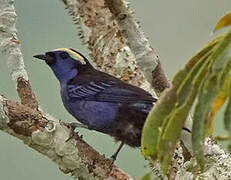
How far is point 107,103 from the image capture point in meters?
3.73

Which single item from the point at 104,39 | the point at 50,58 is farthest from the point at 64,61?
the point at 104,39

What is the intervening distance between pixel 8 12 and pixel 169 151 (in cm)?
197

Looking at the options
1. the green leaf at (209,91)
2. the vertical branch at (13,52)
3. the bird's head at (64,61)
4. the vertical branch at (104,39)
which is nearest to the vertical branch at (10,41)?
the vertical branch at (13,52)

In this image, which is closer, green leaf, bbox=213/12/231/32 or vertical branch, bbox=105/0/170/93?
green leaf, bbox=213/12/231/32

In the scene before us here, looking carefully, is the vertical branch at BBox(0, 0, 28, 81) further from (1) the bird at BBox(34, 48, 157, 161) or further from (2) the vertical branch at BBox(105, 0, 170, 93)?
(1) the bird at BBox(34, 48, 157, 161)

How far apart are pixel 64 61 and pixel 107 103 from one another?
675mm

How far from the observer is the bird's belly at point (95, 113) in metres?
3.63

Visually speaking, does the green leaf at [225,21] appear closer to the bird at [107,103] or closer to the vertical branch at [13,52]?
the vertical branch at [13,52]

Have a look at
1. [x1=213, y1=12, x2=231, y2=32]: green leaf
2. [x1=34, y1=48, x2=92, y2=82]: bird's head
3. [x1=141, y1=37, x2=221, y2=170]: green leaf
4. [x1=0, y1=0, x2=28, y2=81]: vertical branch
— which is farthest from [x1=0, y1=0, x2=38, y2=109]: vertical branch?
[x1=213, y1=12, x2=231, y2=32]: green leaf

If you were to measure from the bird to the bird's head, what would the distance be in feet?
0.28

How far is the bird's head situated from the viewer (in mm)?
4221

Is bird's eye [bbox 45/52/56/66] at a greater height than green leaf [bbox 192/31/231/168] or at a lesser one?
lesser

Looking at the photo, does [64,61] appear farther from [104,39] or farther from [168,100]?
[168,100]

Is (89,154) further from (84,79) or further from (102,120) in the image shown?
(84,79)
